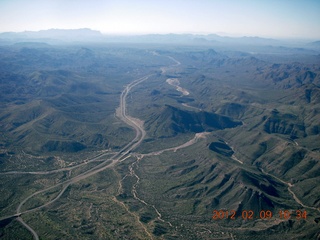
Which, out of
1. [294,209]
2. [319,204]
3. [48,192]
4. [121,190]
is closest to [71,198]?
[48,192]

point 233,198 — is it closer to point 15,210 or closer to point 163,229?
point 163,229

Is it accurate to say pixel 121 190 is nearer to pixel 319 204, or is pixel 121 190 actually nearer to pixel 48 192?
pixel 48 192

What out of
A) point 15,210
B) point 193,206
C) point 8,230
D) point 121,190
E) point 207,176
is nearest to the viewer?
point 8,230

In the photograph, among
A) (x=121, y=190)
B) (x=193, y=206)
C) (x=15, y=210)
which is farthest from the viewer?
(x=121, y=190)

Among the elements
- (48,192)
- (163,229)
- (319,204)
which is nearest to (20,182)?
(48,192)

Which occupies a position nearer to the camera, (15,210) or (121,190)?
(15,210)

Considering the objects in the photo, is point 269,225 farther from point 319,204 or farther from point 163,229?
point 163,229

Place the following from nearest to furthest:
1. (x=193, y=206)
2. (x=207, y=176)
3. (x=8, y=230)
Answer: (x=8, y=230), (x=193, y=206), (x=207, y=176)

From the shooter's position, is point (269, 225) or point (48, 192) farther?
point (48, 192)

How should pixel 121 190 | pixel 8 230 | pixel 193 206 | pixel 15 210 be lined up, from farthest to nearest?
pixel 121 190 < pixel 193 206 < pixel 15 210 < pixel 8 230
